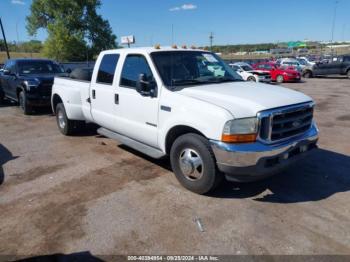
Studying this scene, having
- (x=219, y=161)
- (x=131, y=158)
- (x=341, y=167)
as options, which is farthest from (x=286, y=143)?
(x=131, y=158)

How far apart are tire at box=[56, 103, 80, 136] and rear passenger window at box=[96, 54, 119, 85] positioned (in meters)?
A: 1.71

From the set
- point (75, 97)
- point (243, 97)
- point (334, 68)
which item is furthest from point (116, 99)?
point (334, 68)

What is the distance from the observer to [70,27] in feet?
165

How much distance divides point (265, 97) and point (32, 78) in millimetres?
8300

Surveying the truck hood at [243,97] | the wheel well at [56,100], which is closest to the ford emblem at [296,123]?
the truck hood at [243,97]

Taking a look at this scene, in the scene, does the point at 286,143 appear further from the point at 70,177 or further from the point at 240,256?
the point at 70,177

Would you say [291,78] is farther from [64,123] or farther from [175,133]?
[175,133]

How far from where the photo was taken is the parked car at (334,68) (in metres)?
25.6

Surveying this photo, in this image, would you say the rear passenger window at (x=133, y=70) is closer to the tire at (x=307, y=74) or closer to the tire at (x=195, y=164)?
the tire at (x=195, y=164)

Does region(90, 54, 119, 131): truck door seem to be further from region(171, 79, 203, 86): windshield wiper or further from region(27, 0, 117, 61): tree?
region(27, 0, 117, 61): tree

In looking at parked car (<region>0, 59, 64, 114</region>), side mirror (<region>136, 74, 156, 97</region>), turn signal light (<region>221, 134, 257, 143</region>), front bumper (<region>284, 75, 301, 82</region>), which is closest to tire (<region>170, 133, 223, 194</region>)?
turn signal light (<region>221, 134, 257, 143</region>)

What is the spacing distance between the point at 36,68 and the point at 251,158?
373 inches

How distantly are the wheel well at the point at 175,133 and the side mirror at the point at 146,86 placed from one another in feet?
2.04

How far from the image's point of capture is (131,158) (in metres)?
5.73
